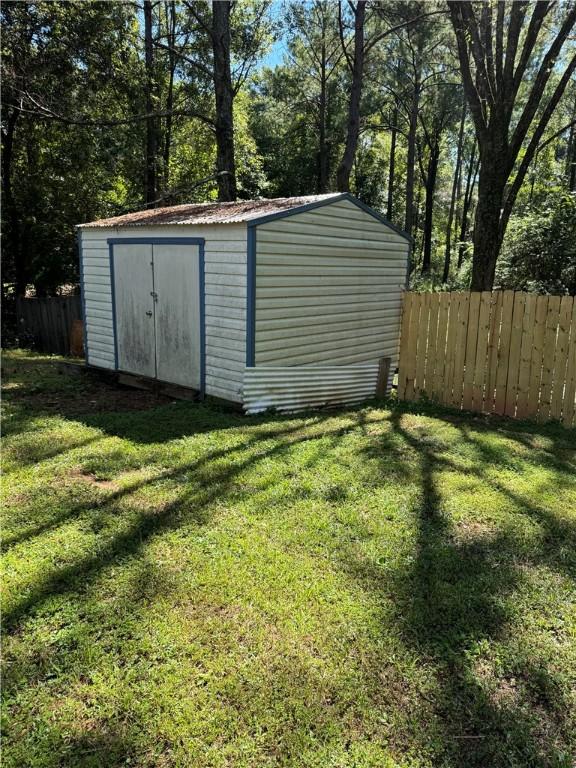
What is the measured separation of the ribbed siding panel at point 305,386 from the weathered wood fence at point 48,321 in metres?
7.47

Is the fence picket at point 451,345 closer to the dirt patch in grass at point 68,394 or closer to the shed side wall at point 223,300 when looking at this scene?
the shed side wall at point 223,300

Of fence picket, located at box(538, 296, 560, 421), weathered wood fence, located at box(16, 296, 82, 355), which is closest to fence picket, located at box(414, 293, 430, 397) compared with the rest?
fence picket, located at box(538, 296, 560, 421)

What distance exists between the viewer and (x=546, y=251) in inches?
433

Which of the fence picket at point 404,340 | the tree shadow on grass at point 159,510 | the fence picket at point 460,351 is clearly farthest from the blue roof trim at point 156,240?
the fence picket at point 460,351

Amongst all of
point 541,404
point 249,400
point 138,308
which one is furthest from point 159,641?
point 138,308

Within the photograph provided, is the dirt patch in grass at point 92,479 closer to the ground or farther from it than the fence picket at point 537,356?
closer to the ground

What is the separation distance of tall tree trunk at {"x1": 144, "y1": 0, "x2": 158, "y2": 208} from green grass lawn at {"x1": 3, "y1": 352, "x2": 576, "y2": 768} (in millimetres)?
11981

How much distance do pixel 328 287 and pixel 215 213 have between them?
1810 millimetres

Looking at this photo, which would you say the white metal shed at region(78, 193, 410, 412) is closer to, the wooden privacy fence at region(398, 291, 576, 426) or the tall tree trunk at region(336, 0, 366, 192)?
the wooden privacy fence at region(398, 291, 576, 426)

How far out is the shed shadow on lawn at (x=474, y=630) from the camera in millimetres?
1902

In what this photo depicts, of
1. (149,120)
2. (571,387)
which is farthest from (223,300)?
(149,120)

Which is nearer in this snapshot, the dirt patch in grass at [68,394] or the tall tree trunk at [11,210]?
the dirt patch in grass at [68,394]

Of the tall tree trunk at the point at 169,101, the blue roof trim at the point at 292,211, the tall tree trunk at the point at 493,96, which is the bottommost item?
the blue roof trim at the point at 292,211

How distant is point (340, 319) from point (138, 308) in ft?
9.56
